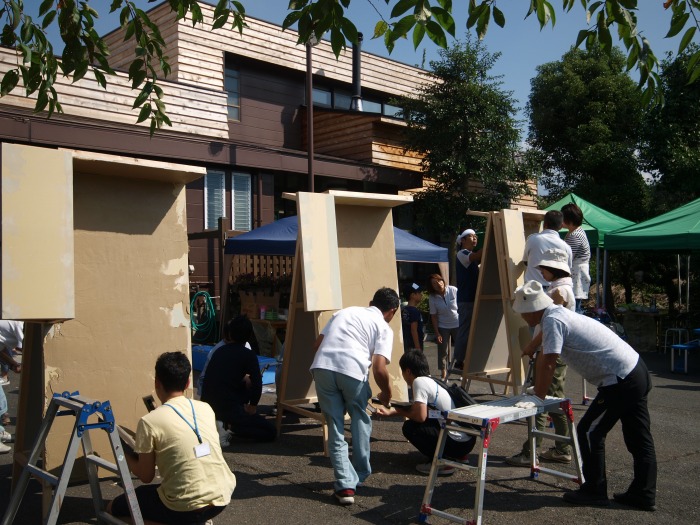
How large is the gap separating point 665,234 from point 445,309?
5.00 metres

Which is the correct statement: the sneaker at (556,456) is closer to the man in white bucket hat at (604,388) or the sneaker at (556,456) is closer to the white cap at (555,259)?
the man in white bucket hat at (604,388)

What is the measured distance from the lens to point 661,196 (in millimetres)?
21641

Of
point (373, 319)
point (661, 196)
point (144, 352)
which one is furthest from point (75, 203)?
point (661, 196)

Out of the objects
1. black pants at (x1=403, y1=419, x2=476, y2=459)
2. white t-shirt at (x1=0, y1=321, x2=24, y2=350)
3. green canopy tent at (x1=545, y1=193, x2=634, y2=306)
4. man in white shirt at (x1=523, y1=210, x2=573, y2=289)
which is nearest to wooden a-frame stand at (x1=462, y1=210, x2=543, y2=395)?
man in white shirt at (x1=523, y1=210, x2=573, y2=289)

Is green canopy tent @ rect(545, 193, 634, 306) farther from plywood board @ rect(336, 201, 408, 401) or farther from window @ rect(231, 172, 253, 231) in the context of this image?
plywood board @ rect(336, 201, 408, 401)

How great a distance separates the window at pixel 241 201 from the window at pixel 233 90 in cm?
168

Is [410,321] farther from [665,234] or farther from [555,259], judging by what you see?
[665,234]

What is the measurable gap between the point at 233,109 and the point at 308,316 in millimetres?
10176

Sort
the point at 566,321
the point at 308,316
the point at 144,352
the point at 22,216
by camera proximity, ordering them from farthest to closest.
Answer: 1. the point at 308,316
2. the point at 144,352
3. the point at 566,321
4. the point at 22,216

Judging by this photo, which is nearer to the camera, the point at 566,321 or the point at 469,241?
the point at 566,321

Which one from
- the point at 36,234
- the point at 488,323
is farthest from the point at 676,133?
the point at 36,234

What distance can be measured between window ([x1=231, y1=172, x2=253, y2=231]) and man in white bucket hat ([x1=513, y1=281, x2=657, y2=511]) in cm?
1101

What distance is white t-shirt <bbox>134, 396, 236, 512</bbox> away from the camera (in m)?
3.61

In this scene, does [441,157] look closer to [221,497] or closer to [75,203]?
[75,203]
